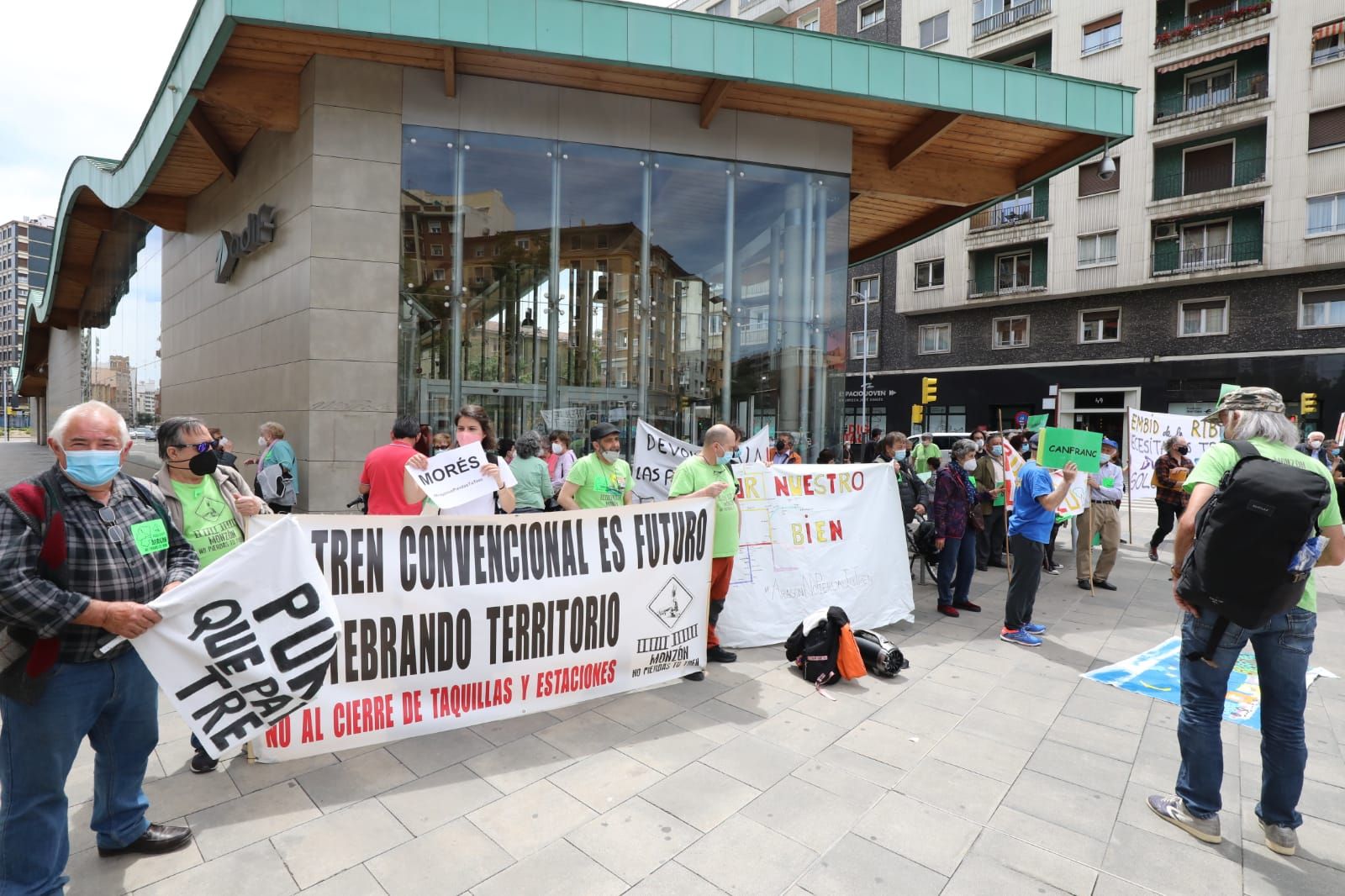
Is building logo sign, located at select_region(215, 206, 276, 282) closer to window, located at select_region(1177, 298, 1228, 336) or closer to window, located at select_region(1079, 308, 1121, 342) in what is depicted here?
window, located at select_region(1079, 308, 1121, 342)

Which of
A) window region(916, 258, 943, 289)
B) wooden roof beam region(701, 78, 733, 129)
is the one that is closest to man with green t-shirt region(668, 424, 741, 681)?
wooden roof beam region(701, 78, 733, 129)

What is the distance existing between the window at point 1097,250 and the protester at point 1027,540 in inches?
1131

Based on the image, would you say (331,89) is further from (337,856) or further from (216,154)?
(337,856)

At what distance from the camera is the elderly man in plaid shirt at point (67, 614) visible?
8.18ft

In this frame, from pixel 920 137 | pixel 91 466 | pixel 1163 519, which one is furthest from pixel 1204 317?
pixel 91 466

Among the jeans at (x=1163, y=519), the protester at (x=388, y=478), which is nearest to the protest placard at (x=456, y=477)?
the protester at (x=388, y=478)

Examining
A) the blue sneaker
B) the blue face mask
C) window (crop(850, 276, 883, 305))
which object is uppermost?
window (crop(850, 276, 883, 305))

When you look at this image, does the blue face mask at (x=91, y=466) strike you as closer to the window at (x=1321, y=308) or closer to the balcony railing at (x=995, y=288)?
the window at (x=1321, y=308)

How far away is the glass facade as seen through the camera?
10.0 meters

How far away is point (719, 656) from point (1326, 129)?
3310cm

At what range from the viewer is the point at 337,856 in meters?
3.10

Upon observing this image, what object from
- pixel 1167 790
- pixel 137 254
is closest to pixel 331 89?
pixel 1167 790

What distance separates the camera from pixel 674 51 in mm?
9031

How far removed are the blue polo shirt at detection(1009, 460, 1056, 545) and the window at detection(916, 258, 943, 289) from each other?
102ft
